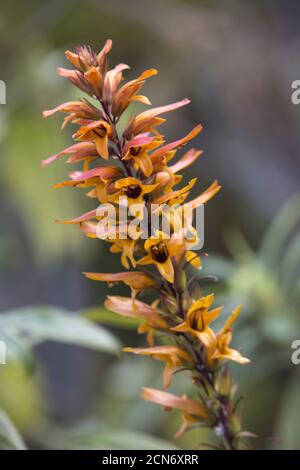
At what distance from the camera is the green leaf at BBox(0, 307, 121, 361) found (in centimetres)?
79

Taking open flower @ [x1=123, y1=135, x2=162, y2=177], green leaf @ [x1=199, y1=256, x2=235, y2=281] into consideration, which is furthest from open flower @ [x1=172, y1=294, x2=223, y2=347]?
green leaf @ [x1=199, y1=256, x2=235, y2=281]

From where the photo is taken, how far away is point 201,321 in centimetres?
51

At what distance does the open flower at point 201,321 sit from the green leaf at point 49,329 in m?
0.29

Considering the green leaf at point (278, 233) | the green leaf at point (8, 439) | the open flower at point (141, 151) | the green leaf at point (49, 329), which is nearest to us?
the open flower at point (141, 151)

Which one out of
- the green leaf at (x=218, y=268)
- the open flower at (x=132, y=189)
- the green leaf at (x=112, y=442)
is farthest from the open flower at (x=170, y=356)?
the green leaf at (x=218, y=268)

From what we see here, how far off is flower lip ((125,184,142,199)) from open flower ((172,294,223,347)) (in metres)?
0.09

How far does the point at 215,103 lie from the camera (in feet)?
8.87

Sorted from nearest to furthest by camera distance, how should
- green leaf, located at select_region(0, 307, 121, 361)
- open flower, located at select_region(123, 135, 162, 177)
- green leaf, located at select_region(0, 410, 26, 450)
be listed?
open flower, located at select_region(123, 135, 162, 177) → green leaf, located at select_region(0, 410, 26, 450) → green leaf, located at select_region(0, 307, 121, 361)

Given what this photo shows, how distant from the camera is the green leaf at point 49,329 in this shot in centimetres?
79

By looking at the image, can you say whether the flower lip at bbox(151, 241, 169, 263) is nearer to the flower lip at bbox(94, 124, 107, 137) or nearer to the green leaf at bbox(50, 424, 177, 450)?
the flower lip at bbox(94, 124, 107, 137)

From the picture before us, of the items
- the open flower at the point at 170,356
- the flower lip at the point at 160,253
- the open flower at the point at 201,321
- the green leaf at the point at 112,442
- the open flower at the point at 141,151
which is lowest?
the green leaf at the point at 112,442

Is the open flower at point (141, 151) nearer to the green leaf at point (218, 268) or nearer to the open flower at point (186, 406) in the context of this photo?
the open flower at point (186, 406)

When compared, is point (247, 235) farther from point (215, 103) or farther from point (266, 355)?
point (266, 355)
